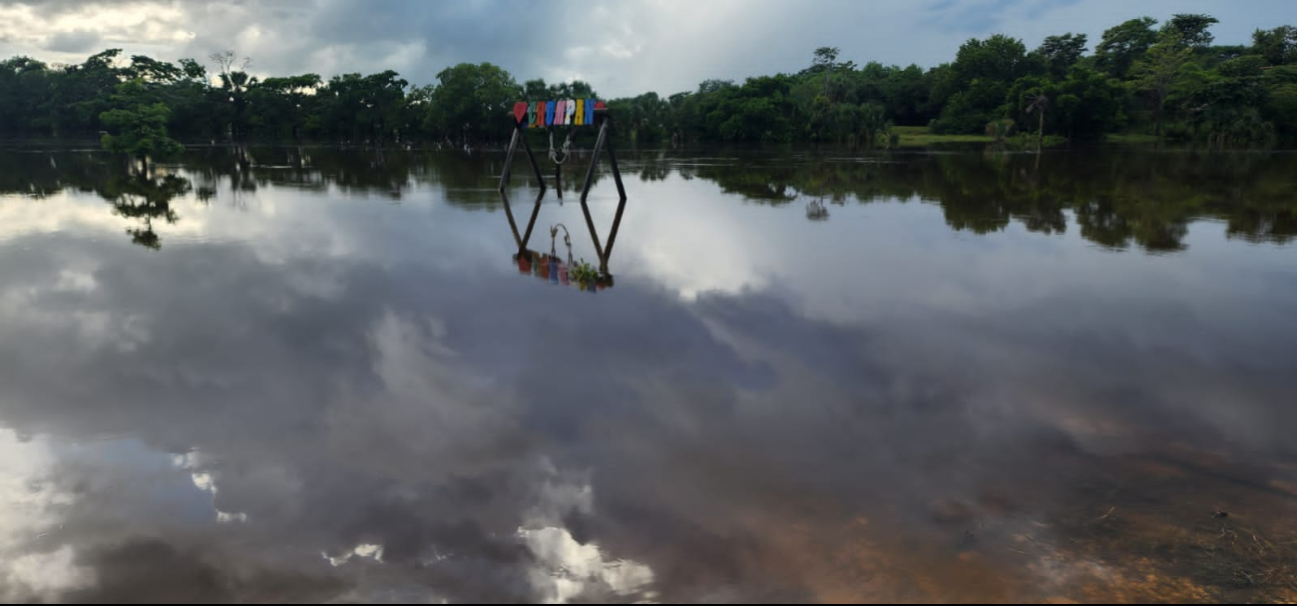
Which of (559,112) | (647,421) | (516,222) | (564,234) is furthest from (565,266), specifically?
(559,112)

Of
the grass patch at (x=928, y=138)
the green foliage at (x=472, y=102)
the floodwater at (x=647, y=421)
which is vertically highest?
the green foliage at (x=472, y=102)

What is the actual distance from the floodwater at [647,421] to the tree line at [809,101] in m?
53.9

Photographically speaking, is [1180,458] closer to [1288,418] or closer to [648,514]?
[1288,418]

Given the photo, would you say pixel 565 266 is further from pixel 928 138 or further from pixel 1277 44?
pixel 1277 44

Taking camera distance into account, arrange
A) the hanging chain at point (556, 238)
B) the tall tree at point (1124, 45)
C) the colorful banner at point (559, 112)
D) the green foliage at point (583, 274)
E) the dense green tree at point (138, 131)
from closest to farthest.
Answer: the green foliage at point (583, 274) < the hanging chain at point (556, 238) < the colorful banner at point (559, 112) < the dense green tree at point (138, 131) < the tall tree at point (1124, 45)

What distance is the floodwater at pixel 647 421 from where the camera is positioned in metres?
4.52

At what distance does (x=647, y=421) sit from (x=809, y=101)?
79.9 meters

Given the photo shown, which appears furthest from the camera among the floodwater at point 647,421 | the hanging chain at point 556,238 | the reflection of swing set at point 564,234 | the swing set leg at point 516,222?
the swing set leg at point 516,222

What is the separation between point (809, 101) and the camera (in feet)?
267

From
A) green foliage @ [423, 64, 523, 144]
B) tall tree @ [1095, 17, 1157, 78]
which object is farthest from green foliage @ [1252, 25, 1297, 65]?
green foliage @ [423, 64, 523, 144]

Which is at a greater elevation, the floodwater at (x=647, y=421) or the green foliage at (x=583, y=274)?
the green foliage at (x=583, y=274)

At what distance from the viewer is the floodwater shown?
14.8ft

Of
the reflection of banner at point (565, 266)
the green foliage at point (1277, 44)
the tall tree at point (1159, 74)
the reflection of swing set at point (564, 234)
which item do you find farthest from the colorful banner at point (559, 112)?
the green foliage at point (1277, 44)

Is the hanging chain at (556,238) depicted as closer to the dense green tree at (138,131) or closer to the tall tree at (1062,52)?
the dense green tree at (138,131)
